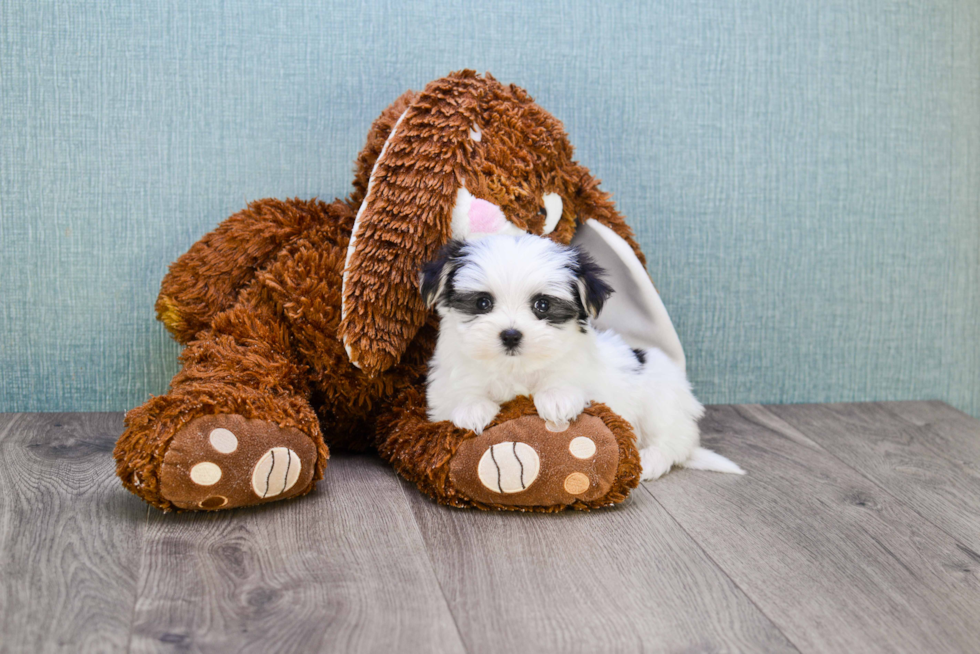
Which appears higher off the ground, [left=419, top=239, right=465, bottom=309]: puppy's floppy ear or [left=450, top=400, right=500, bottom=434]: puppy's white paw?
[left=419, top=239, right=465, bottom=309]: puppy's floppy ear

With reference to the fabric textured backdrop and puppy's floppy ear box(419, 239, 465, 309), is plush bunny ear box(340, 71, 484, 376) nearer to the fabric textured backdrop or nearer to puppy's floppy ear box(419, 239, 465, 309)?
puppy's floppy ear box(419, 239, 465, 309)

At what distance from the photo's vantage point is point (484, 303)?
1360mm

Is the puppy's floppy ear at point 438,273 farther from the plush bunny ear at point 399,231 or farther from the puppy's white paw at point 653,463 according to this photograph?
the puppy's white paw at point 653,463

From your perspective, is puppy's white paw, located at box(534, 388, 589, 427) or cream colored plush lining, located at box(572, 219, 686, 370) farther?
cream colored plush lining, located at box(572, 219, 686, 370)

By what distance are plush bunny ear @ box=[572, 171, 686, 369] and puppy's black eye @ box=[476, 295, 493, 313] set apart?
16.3 inches

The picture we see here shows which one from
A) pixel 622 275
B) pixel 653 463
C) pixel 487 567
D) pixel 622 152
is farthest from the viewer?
pixel 622 152

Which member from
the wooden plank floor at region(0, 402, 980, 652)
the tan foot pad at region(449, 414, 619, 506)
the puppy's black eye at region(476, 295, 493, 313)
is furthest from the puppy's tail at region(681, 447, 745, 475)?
the puppy's black eye at region(476, 295, 493, 313)

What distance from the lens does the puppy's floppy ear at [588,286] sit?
1.38m

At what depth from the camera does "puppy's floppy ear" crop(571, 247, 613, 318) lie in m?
1.38

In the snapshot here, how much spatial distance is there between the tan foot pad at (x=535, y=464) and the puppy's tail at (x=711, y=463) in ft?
1.15

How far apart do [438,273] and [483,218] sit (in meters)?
0.17

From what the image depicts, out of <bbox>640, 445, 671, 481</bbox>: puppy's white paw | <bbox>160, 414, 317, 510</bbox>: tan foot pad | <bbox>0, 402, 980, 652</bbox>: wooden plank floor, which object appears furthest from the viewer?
<bbox>640, 445, 671, 481</bbox>: puppy's white paw

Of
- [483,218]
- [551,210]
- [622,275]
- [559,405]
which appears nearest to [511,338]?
[559,405]

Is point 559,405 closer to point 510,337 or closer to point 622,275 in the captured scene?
point 510,337
